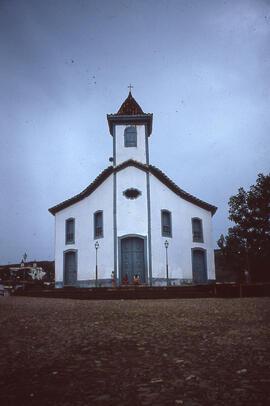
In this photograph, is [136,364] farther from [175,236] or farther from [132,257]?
[175,236]

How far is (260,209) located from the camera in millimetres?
27516

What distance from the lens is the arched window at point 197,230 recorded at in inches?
947

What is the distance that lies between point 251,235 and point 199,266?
6671 millimetres

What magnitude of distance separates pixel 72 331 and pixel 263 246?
2402 centimetres

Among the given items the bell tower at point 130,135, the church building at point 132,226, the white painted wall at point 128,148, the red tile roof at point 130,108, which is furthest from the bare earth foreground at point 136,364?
the red tile roof at point 130,108

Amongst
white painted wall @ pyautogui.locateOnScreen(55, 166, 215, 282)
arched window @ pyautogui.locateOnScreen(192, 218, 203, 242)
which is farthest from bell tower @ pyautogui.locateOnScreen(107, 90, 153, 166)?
arched window @ pyautogui.locateOnScreen(192, 218, 203, 242)

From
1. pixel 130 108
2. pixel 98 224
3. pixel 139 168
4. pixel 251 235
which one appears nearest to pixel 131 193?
pixel 139 168

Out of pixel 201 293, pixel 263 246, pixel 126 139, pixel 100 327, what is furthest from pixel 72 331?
pixel 263 246

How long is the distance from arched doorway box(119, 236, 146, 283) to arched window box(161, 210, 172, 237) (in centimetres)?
200

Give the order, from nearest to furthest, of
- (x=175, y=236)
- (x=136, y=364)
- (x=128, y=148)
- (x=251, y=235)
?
(x=136, y=364)
(x=175, y=236)
(x=128, y=148)
(x=251, y=235)

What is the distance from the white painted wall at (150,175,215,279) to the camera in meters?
20.9

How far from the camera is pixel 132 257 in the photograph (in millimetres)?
20547

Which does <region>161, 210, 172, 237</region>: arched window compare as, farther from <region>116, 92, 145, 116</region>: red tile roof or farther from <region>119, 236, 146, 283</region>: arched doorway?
<region>116, 92, 145, 116</region>: red tile roof

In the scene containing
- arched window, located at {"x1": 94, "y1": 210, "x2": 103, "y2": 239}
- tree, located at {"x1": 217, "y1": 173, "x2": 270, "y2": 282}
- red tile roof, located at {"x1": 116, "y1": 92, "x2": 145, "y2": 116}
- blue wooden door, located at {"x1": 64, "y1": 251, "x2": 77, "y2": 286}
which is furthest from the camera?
tree, located at {"x1": 217, "y1": 173, "x2": 270, "y2": 282}
